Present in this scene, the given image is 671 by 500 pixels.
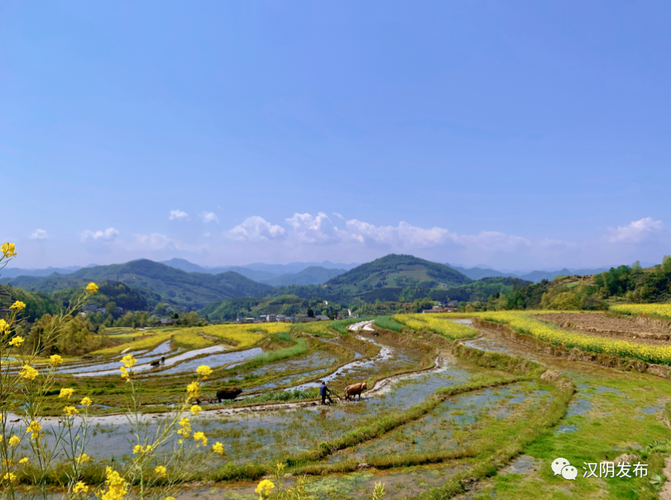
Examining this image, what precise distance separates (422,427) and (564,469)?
18.3 ft

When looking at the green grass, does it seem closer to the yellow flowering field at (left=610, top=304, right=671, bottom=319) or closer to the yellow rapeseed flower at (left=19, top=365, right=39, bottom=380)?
the yellow flowering field at (left=610, top=304, right=671, bottom=319)

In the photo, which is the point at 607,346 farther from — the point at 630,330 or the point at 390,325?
the point at 390,325

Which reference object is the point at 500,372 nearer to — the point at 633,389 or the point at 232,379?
the point at 633,389

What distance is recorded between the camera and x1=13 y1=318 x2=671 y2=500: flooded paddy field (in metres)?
10.1

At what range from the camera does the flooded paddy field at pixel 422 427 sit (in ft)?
33.1

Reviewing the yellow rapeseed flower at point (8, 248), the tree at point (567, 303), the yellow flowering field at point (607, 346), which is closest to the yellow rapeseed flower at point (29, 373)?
the yellow rapeseed flower at point (8, 248)

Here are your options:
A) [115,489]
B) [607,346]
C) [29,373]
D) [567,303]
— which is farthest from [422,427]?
[567,303]

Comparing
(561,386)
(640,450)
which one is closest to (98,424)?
(640,450)

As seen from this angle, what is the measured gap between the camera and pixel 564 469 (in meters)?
10.3

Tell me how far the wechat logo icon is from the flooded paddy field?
7.1 inches

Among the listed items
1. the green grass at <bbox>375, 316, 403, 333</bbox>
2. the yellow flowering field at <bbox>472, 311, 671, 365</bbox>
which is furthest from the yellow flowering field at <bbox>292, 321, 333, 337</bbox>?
the yellow flowering field at <bbox>472, 311, 671, 365</bbox>

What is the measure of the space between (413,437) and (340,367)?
16277 mm

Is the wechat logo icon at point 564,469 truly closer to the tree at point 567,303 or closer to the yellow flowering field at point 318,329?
the yellow flowering field at point 318,329

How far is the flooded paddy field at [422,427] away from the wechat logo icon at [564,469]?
0.18m
